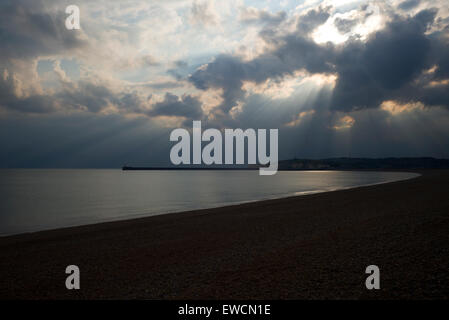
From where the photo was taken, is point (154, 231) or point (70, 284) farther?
point (154, 231)

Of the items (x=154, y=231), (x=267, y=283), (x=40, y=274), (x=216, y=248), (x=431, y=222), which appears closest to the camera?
(x=267, y=283)

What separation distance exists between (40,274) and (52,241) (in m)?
5.72

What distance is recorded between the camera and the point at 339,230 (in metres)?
11.2
